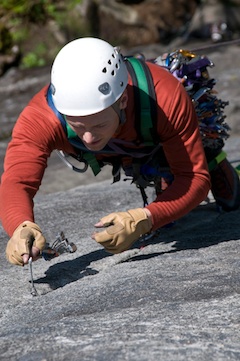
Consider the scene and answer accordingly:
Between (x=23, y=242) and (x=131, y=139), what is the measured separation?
31.1 inches

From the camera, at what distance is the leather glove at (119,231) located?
334cm

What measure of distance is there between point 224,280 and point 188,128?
69cm

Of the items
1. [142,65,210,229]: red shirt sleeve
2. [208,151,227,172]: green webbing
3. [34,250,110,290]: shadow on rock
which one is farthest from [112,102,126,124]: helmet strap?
[208,151,227,172]: green webbing

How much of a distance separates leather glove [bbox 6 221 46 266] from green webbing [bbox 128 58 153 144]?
0.69 meters

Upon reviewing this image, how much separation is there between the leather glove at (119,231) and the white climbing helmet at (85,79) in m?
0.44

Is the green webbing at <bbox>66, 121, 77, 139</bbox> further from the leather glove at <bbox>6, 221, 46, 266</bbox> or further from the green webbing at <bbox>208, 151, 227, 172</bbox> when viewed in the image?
the green webbing at <bbox>208, 151, 227, 172</bbox>

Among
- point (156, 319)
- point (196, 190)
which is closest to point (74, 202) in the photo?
point (196, 190)

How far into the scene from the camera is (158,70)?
12.2ft

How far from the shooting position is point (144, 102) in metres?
3.57

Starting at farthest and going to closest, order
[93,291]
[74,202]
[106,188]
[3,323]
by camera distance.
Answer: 1. [106,188]
2. [74,202]
3. [93,291]
4. [3,323]

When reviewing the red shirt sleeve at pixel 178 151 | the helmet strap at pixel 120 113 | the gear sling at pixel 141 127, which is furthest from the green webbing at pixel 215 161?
the helmet strap at pixel 120 113

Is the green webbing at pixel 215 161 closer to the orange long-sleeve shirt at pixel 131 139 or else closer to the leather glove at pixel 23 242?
the orange long-sleeve shirt at pixel 131 139

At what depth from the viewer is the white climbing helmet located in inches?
133

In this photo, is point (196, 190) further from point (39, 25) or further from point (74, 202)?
point (39, 25)
